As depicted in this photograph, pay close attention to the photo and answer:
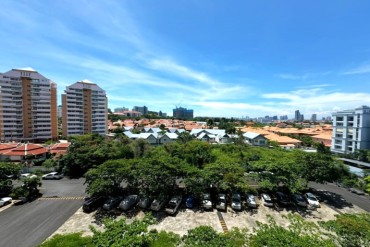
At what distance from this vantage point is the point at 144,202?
57.1 feet

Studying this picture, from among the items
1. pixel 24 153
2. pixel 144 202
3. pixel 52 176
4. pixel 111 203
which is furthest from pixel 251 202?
pixel 24 153

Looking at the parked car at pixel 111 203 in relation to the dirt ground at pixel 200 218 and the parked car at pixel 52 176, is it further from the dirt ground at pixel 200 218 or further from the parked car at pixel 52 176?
the parked car at pixel 52 176

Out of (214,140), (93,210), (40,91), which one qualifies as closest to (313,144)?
(214,140)

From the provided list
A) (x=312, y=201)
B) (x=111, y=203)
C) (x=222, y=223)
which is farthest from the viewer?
(x=312, y=201)

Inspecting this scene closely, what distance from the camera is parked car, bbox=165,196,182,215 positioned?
52.8 ft

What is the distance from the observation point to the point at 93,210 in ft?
55.3

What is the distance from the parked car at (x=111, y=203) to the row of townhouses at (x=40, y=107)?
51.8 m

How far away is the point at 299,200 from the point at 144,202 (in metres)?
14.3

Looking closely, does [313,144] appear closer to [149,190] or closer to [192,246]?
[149,190]

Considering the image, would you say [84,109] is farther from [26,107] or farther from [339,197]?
[339,197]

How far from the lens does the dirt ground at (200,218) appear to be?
1438cm

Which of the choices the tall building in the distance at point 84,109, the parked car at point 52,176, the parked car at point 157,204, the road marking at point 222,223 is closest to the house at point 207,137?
the tall building in the distance at point 84,109

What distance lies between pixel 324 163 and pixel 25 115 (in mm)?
67876

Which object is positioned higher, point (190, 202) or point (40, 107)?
point (40, 107)
